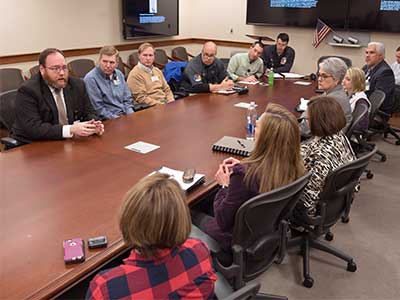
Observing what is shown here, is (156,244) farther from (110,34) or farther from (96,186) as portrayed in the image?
(110,34)

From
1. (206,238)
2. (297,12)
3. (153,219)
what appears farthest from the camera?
(297,12)

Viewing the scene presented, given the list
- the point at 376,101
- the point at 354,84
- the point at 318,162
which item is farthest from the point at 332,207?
the point at 376,101

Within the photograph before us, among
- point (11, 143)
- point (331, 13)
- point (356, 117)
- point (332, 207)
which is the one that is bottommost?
point (332, 207)

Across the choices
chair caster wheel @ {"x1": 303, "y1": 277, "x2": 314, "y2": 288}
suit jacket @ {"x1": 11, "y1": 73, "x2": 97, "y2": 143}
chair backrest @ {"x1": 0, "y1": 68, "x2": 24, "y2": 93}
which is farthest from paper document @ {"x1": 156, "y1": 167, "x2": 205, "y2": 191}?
chair backrest @ {"x1": 0, "y1": 68, "x2": 24, "y2": 93}

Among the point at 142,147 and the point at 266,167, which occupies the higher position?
the point at 266,167

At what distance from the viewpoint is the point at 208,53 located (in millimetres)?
4215

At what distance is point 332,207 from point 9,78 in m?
3.89

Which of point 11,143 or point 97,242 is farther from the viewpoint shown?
point 11,143

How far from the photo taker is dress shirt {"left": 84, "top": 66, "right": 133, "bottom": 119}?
11.0 ft

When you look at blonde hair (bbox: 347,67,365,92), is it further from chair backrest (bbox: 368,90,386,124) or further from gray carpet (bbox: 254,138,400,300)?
gray carpet (bbox: 254,138,400,300)

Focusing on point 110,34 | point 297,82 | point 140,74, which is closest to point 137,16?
point 110,34

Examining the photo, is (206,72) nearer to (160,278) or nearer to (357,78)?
(357,78)

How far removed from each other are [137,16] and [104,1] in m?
0.60

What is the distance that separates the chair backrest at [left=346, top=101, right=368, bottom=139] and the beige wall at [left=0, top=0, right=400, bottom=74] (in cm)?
314
